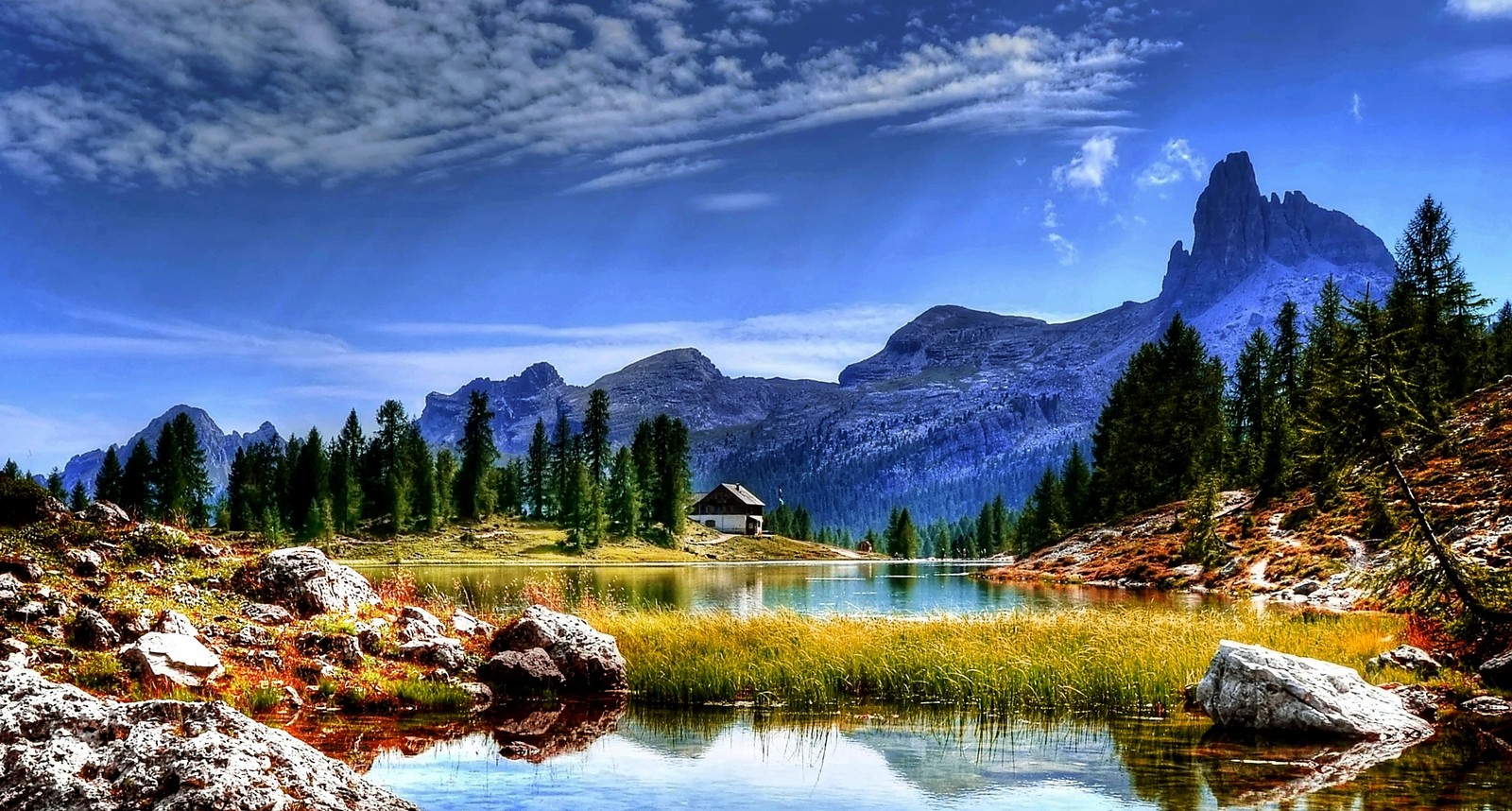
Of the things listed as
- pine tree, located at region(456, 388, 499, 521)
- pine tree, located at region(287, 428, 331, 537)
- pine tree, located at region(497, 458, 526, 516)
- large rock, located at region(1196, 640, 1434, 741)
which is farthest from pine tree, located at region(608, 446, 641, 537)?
large rock, located at region(1196, 640, 1434, 741)

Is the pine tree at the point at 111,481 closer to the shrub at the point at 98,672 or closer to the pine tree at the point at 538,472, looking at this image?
the pine tree at the point at 538,472

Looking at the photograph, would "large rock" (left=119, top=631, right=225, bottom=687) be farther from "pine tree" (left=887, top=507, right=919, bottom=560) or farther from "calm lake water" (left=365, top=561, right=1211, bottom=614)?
"pine tree" (left=887, top=507, right=919, bottom=560)

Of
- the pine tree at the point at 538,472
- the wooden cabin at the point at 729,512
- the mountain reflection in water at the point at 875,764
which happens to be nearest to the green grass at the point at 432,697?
the mountain reflection in water at the point at 875,764

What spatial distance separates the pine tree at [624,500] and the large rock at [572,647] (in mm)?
117300

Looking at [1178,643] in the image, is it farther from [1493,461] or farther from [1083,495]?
[1083,495]

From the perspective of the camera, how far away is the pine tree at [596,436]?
16212cm

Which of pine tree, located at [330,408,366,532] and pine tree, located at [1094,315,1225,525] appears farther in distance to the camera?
pine tree, located at [330,408,366,532]

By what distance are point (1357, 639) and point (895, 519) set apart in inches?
6165

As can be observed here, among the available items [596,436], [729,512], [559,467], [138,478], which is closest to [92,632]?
[138,478]

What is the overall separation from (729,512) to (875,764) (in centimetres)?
17804

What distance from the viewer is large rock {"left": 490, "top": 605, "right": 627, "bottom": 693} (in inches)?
917

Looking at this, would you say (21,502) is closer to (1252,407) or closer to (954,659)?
(954,659)

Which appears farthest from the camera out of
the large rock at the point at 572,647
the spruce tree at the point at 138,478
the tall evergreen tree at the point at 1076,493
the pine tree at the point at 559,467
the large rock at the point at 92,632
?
the pine tree at the point at 559,467

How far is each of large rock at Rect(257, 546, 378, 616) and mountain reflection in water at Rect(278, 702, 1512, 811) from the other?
6.56 metres
